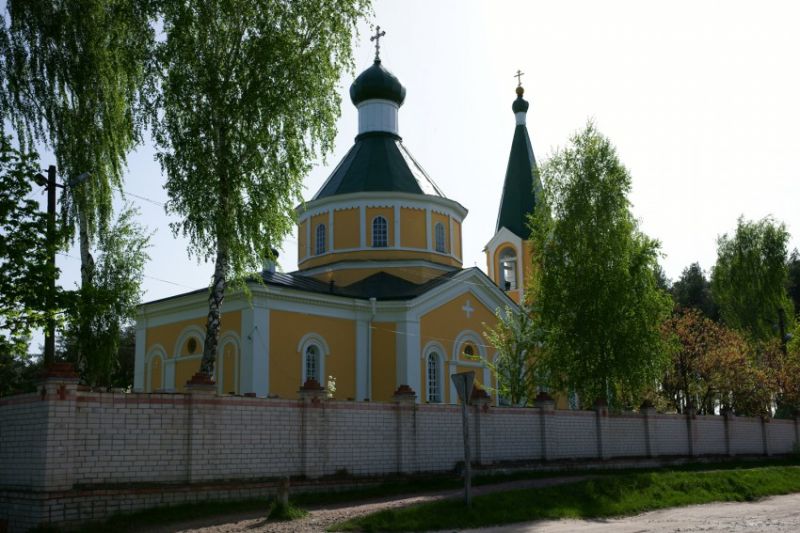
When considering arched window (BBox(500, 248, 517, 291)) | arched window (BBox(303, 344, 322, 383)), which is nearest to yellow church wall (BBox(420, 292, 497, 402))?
arched window (BBox(303, 344, 322, 383))

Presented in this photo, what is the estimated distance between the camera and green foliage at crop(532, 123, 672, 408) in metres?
21.9

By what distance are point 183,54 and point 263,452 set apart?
25.3 ft

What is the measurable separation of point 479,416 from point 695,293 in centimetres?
5095

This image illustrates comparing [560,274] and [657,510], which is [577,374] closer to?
[560,274]

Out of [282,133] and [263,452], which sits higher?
[282,133]

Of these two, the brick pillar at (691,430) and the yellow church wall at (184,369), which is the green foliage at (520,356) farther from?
the yellow church wall at (184,369)

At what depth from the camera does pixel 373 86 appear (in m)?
31.6

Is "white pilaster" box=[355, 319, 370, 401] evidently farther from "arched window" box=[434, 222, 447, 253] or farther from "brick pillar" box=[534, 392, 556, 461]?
"brick pillar" box=[534, 392, 556, 461]

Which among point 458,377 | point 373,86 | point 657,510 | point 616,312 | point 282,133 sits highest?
point 373,86

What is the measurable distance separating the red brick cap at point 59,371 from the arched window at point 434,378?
1594 cm

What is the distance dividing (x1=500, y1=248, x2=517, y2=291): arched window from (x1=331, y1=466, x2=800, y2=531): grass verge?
15654mm

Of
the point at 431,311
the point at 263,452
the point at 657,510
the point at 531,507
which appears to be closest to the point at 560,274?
the point at 431,311

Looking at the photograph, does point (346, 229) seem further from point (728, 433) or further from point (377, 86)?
point (728, 433)

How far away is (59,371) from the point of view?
38.0 feet
